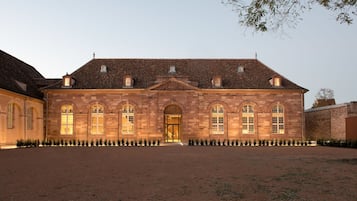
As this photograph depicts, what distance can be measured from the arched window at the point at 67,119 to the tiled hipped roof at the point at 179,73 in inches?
93.6

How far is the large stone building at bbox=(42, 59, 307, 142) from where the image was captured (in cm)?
3509

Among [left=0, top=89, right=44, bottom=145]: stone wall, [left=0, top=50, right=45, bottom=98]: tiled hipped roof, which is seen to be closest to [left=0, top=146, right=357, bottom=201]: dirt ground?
[left=0, top=89, right=44, bottom=145]: stone wall

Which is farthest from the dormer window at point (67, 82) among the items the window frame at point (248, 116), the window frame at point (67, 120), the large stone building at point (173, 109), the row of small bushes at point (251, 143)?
the window frame at point (248, 116)

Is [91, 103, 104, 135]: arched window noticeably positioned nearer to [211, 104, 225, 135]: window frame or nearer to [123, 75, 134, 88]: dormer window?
[123, 75, 134, 88]: dormer window

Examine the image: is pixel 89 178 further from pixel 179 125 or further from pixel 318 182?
pixel 179 125

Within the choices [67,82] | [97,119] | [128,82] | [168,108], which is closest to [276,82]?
[168,108]

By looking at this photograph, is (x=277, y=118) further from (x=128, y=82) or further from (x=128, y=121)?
(x=128, y=82)

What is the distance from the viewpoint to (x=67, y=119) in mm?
35719

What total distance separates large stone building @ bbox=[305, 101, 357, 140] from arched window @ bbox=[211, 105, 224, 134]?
11.2 meters

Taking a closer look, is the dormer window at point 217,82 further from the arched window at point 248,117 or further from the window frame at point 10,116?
the window frame at point 10,116

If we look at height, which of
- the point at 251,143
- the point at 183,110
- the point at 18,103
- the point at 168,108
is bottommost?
the point at 251,143

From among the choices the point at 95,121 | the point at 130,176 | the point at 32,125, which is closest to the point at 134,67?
the point at 95,121

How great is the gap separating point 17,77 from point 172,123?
15662 mm

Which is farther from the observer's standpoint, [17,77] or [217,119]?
[217,119]
